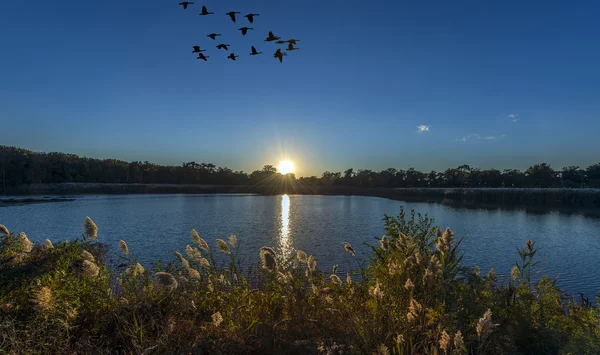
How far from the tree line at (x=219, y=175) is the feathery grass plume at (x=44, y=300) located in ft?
411

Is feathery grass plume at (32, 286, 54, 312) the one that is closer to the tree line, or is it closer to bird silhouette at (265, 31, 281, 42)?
bird silhouette at (265, 31, 281, 42)

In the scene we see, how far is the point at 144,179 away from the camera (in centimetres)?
14262

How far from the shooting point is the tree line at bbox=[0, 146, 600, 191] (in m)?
110

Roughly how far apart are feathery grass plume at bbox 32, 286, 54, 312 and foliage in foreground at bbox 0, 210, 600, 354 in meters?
0.01

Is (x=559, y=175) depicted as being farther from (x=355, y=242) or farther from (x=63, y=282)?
(x=63, y=282)

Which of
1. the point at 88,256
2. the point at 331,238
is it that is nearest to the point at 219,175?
the point at 331,238

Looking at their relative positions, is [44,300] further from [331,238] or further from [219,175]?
[219,175]

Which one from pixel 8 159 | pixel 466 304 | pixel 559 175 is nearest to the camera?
pixel 466 304

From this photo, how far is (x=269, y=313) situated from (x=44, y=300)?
2616 millimetres

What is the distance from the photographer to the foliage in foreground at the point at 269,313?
3691mm

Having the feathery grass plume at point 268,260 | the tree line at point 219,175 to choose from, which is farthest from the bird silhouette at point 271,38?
the tree line at point 219,175

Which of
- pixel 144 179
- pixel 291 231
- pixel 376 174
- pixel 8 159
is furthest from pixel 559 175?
pixel 8 159

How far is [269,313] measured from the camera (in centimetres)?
448

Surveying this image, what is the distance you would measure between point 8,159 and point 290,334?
139886mm
